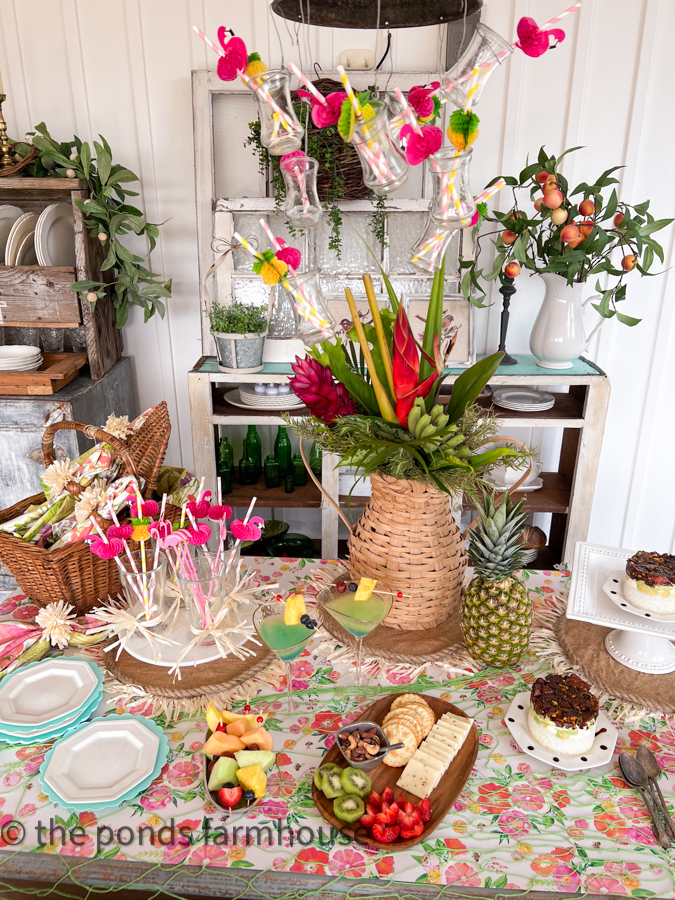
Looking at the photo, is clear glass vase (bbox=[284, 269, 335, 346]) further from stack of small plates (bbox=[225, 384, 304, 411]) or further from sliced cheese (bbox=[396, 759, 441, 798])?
stack of small plates (bbox=[225, 384, 304, 411])

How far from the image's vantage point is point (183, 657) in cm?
121

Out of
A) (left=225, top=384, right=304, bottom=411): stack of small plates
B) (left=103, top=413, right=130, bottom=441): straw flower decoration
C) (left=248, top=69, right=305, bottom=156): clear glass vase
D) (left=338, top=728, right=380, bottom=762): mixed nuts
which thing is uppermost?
(left=248, top=69, right=305, bottom=156): clear glass vase

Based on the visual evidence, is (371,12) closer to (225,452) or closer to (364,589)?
(364,589)

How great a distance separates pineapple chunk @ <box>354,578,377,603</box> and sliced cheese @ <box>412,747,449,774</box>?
0.85ft

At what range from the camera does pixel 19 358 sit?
2342 millimetres

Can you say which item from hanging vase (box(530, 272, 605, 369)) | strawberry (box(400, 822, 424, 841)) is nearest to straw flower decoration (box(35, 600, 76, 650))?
strawberry (box(400, 822, 424, 841))

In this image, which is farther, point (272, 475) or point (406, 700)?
point (272, 475)

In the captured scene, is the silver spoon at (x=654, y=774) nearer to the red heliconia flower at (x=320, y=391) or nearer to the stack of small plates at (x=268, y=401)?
the red heliconia flower at (x=320, y=391)

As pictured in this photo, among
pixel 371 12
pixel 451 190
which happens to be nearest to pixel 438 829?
pixel 451 190

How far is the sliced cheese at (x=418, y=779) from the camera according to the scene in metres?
0.98

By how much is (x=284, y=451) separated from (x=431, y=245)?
1.74m

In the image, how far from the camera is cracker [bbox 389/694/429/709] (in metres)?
1.12

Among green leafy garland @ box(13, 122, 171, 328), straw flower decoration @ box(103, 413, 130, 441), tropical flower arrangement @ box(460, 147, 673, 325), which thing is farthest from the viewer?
green leafy garland @ box(13, 122, 171, 328)

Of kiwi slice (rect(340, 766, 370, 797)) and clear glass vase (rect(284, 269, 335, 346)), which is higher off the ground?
clear glass vase (rect(284, 269, 335, 346))
